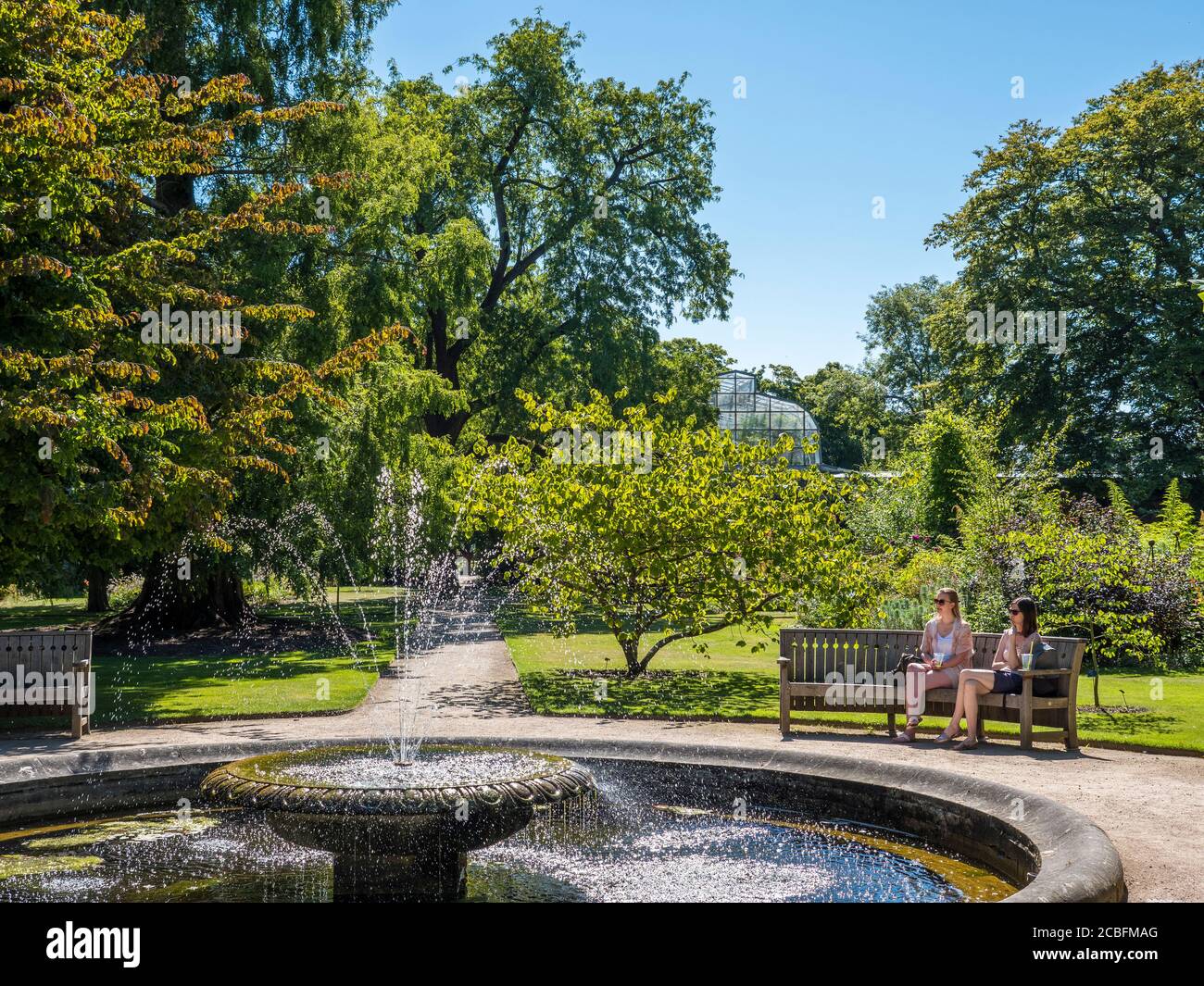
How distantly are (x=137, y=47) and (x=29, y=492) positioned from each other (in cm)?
574

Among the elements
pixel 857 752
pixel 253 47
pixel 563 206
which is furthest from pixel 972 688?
pixel 563 206

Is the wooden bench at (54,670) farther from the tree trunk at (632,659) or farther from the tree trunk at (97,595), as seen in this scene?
the tree trunk at (97,595)

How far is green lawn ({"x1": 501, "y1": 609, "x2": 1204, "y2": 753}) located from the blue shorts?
90 cm

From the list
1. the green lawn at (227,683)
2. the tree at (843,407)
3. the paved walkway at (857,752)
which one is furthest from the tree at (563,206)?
the tree at (843,407)

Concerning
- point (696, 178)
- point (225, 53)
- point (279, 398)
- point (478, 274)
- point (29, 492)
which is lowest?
point (29, 492)

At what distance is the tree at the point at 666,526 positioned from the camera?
13.5m

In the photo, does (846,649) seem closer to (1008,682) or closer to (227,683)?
(1008,682)

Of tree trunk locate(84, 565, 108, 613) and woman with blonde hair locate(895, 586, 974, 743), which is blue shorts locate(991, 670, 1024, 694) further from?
tree trunk locate(84, 565, 108, 613)

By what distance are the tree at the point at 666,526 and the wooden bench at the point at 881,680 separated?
3058mm

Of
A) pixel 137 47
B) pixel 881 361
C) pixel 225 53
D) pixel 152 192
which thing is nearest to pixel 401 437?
pixel 152 192

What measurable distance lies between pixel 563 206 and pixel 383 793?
96.2 feet

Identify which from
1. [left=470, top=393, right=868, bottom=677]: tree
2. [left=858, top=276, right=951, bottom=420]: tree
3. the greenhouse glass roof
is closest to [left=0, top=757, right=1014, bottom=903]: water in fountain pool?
[left=470, top=393, right=868, bottom=677]: tree
